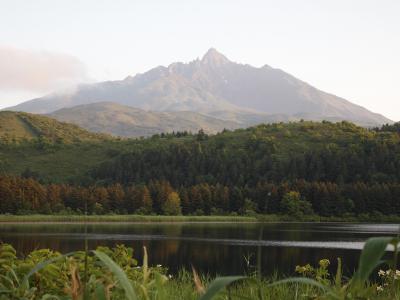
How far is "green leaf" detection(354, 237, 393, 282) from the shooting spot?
224 cm

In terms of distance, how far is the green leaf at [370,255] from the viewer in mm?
2244

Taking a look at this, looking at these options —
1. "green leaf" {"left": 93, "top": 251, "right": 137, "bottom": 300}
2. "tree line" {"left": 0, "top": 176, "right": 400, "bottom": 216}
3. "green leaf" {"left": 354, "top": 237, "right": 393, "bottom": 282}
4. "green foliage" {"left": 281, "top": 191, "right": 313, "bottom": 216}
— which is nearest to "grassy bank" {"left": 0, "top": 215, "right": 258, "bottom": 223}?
"tree line" {"left": 0, "top": 176, "right": 400, "bottom": 216}

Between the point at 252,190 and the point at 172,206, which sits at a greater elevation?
the point at 252,190

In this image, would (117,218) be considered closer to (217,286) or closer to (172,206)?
(172,206)

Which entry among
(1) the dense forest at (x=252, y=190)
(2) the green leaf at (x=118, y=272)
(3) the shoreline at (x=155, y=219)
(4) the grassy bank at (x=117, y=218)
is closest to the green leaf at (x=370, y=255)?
(2) the green leaf at (x=118, y=272)

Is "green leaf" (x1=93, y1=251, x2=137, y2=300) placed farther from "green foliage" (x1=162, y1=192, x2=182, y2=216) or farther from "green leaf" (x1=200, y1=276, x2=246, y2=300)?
"green foliage" (x1=162, y1=192, x2=182, y2=216)

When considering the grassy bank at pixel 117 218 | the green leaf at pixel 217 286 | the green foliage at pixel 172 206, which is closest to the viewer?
the green leaf at pixel 217 286

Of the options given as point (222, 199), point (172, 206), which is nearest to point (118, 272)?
point (172, 206)

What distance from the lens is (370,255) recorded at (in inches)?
89.7

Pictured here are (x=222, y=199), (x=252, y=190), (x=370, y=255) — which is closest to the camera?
(x=370, y=255)

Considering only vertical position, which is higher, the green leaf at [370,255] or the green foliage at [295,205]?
the green leaf at [370,255]

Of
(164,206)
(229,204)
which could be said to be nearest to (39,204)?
(164,206)

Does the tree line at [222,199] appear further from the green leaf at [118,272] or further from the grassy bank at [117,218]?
the green leaf at [118,272]

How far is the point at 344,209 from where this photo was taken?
486ft
